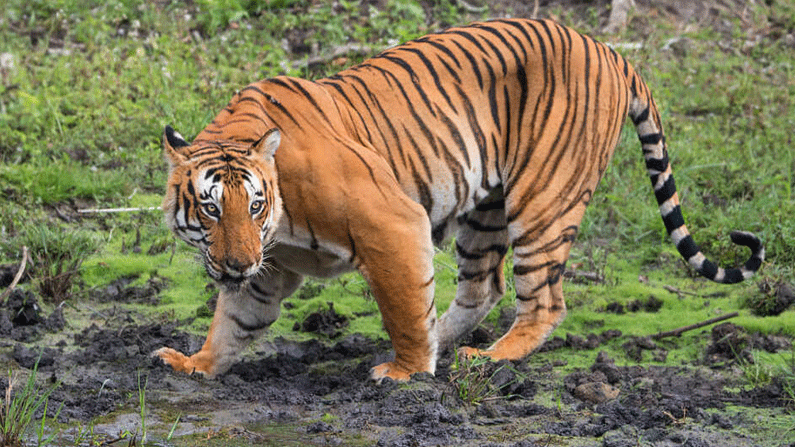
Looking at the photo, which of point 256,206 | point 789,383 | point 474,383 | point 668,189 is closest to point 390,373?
point 474,383

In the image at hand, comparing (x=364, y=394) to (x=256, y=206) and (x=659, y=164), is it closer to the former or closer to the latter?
(x=256, y=206)

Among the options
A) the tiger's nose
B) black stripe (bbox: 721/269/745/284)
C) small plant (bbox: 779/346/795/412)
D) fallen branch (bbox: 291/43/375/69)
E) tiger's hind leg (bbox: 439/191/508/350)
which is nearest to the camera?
the tiger's nose

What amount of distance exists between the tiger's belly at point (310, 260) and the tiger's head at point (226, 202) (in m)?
0.31

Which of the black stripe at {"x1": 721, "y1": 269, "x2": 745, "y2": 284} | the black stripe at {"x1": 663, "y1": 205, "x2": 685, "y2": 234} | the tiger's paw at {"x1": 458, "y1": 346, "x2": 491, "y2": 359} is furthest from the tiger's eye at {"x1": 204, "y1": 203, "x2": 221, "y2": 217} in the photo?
the black stripe at {"x1": 721, "y1": 269, "x2": 745, "y2": 284}

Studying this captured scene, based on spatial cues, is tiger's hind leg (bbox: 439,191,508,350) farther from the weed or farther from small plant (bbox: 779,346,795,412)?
small plant (bbox: 779,346,795,412)

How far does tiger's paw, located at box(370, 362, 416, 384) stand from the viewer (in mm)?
4305

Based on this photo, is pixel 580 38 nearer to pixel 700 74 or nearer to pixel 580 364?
pixel 580 364

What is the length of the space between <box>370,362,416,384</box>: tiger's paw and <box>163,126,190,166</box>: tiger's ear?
1208 mm

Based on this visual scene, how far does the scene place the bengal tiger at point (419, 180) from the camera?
13.0 feet

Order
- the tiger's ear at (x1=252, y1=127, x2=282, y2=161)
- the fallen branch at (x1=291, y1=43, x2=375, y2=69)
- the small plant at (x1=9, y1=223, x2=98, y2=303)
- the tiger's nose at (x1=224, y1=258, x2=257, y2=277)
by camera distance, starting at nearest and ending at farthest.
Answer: the tiger's nose at (x1=224, y1=258, x2=257, y2=277) → the tiger's ear at (x1=252, y1=127, x2=282, y2=161) → the small plant at (x1=9, y1=223, x2=98, y2=303) → the fallen branch at (x1=291, y1=43, x2=375, y2=69)

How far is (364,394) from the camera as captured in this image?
13.8 ft

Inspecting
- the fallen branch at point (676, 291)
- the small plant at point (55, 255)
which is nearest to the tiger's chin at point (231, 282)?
the small plant at point (55, 255)

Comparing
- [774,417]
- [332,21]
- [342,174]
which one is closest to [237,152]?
[342,174]

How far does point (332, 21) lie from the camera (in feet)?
29.6
